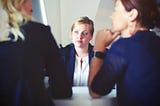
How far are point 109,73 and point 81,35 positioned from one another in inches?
9.6

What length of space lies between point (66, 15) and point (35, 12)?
0.54ft

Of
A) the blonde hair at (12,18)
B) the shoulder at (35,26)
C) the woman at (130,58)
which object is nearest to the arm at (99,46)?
the woman at (130,58)

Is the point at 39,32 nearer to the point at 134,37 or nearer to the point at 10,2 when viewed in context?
the point at 10,2

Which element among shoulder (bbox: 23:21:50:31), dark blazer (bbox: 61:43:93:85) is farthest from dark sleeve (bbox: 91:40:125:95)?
shoulder (bbox: 23:21:50:31)

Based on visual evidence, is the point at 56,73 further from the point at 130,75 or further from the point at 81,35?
the point at 130,75

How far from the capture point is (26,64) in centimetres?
171

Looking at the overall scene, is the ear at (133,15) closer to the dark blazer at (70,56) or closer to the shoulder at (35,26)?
the dark blazer at (70,56)

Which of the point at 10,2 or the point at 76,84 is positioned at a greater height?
the point at 10,2

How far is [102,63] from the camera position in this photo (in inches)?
66.9

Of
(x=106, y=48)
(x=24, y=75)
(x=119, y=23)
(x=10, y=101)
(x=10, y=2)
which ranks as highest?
(x=10, y=2)

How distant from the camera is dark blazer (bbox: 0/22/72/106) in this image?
5.57 ft

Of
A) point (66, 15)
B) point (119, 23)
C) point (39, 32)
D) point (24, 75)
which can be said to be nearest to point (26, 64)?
point (24, 75)

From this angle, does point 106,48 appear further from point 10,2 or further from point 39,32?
point 10,2

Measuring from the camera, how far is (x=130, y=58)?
5.57 feet
